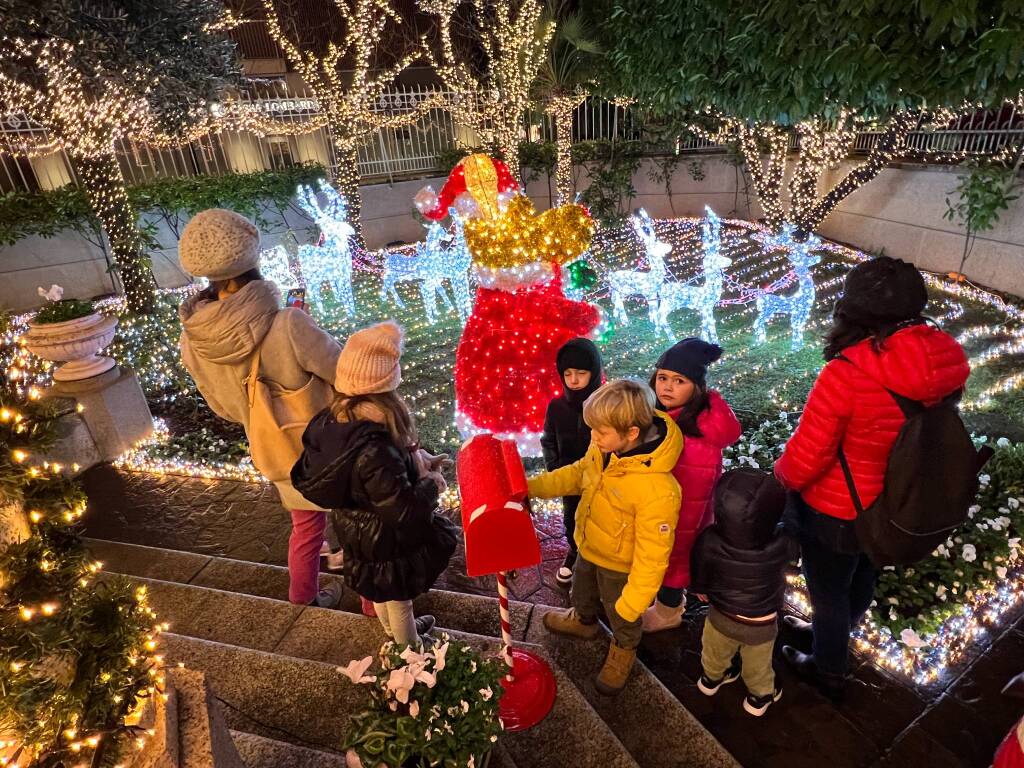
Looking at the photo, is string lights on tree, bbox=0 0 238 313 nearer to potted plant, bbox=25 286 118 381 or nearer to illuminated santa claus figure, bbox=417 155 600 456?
potted plant, bbox=25 286 118 381

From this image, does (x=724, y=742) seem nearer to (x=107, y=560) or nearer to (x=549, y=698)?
(x=549, y=698)

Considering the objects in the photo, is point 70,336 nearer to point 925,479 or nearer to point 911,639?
point 925,479

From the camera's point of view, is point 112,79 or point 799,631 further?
point 112,79

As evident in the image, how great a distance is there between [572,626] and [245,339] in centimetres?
199

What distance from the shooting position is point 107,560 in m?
3.64

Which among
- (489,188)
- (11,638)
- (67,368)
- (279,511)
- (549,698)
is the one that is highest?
(489,188)

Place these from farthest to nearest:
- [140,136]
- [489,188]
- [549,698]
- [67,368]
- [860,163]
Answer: [860,163] → [140,136] → [67,368] → [489,188] → [549,698]

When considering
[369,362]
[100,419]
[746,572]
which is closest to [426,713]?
[369,362]

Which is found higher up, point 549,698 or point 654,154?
point 654,154

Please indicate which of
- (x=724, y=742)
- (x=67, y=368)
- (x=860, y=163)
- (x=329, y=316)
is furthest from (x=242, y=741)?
(x=860, y=163)

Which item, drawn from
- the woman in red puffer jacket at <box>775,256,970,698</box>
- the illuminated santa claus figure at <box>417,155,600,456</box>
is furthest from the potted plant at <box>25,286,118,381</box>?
the woman in red puffer jacket at <box>775,256,970,698</box>

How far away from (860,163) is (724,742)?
34.4 feet

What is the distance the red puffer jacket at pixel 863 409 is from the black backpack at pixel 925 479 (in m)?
0.06

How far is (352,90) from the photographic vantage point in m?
10.5
